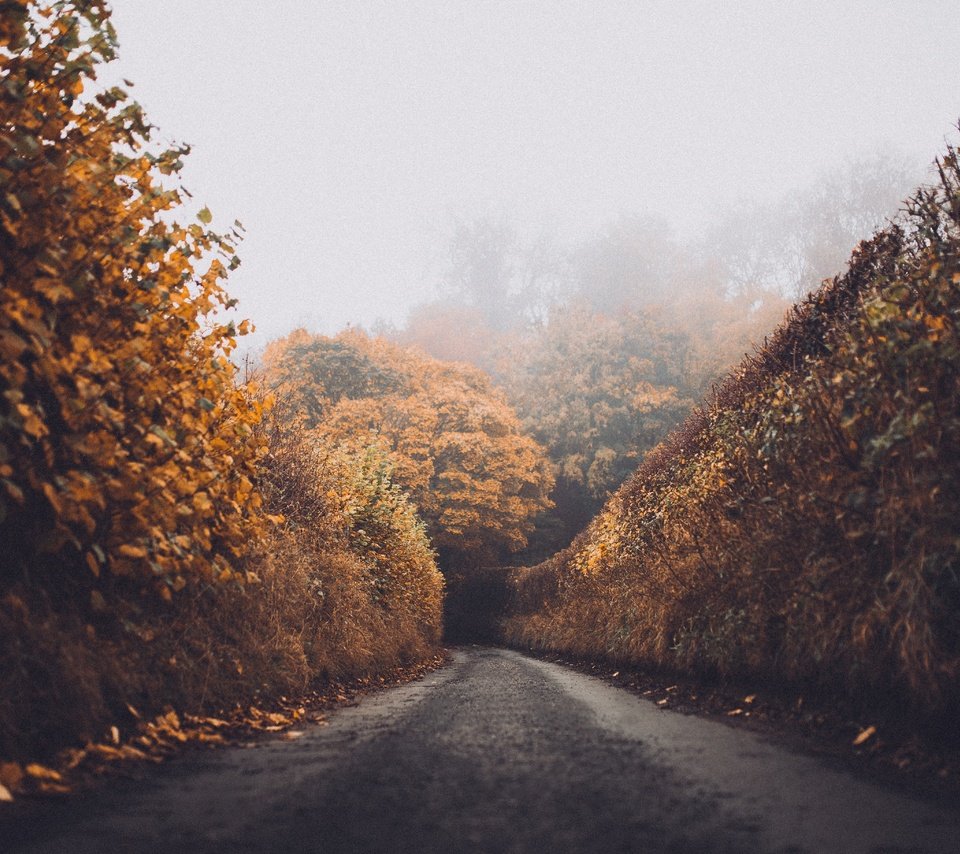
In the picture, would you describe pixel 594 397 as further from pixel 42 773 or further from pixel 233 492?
pixel 42 773

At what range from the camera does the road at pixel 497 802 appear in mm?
1880

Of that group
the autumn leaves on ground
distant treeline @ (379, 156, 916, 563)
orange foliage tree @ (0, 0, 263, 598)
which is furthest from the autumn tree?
orange foliage tree @ (0, 0, 263, 598)

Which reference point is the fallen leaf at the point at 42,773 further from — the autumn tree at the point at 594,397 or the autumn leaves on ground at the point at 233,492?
the autumn tree at the point at 594,397

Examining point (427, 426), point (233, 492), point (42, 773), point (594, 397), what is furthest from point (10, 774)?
point (594, 397)

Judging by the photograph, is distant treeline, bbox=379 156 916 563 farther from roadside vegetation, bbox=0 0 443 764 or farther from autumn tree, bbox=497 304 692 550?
roadside vegetation, bbox=0 0 443 764

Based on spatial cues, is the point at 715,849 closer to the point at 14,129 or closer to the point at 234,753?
the point at 234,753

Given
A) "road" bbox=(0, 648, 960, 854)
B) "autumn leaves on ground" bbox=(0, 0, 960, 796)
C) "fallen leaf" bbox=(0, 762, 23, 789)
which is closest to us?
"road" bbox=(0, 648, 960, 854)

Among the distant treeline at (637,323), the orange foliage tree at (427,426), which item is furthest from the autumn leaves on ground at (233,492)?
the distant treeline at (637,323)

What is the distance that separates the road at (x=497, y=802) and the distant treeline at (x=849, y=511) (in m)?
0.78

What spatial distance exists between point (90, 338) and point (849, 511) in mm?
4287

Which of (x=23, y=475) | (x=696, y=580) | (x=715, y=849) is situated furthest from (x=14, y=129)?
(x=696, y=580)

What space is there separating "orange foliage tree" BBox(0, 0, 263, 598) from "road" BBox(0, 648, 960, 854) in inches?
46.6

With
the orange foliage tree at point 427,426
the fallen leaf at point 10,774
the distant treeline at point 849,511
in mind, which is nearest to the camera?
the fallen leaf at point 10,774

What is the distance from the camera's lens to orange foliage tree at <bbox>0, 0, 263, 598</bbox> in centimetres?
284
